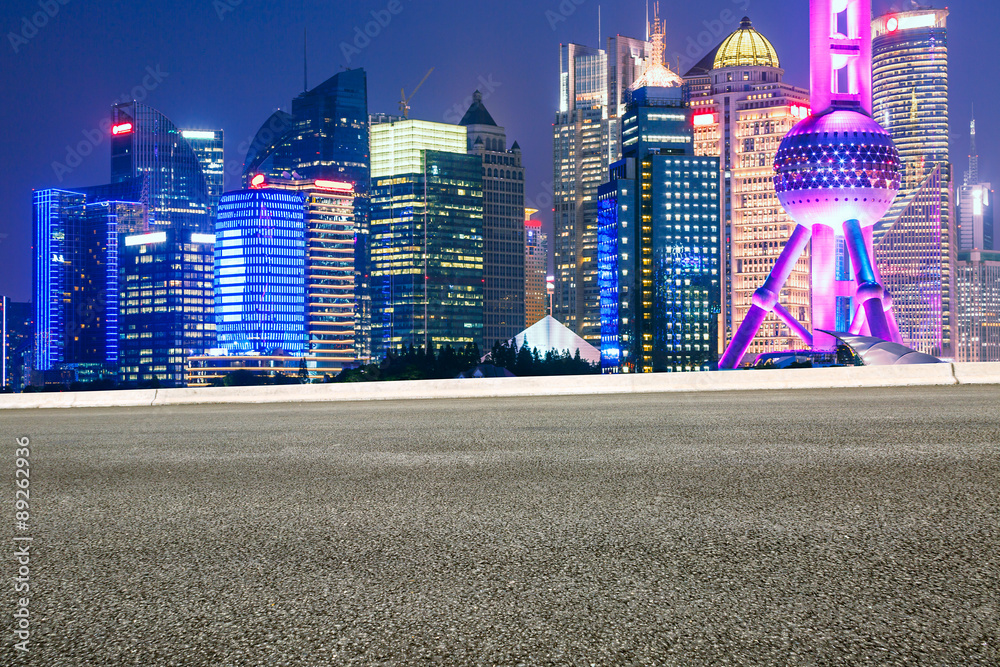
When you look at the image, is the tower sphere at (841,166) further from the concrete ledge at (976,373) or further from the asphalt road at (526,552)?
the asphalt road at (526,552)

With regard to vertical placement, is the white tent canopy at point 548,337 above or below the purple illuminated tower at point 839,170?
below

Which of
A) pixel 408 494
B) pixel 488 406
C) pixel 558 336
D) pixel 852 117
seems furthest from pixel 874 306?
pixel 408 494

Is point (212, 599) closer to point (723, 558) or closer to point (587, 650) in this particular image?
point (587, 650)

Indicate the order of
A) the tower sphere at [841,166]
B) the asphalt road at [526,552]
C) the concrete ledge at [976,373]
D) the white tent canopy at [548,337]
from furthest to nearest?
1. the white tent canopy at [548,337]
2. the tower sphere at [841,166]
3. the concrete ledge at [976,373]
4. the asphalt road at [526,552]

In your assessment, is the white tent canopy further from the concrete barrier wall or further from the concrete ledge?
the concrete ledge

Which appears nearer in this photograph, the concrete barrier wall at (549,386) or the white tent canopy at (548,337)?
the concrete barrier wall at (549,386)

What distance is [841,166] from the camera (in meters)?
124

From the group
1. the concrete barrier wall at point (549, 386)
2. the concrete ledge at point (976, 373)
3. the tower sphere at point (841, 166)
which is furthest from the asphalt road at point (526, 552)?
the tower sphere at point (841, 166)

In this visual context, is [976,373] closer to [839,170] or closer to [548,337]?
[839,170]

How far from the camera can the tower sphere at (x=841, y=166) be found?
123312 millimetres

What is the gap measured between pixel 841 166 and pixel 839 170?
1.83 ft

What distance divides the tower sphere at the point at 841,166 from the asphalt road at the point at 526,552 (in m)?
120

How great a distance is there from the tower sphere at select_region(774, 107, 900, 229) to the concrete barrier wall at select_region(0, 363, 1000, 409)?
107 metres

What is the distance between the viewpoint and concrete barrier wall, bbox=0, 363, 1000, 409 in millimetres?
23547
